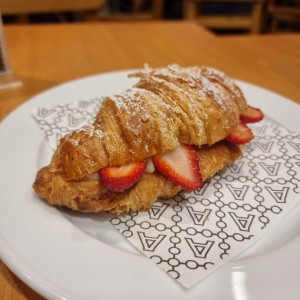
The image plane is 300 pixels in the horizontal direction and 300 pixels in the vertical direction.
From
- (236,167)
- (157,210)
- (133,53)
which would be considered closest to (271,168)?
(236,167)

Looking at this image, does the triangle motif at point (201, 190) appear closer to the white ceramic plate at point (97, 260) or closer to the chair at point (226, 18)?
the white ceramic plate at point (97, 260)

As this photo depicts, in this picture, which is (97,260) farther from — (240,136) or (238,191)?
(240,136)

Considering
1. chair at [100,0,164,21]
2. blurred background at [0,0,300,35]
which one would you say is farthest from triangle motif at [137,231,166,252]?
chair at [100,0,164,21]

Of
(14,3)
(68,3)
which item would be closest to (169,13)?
(68,3)

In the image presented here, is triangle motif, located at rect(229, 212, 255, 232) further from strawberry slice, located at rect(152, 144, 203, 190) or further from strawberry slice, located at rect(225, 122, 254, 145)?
strawberry slice, located at rect(225, 122, 254, 145)

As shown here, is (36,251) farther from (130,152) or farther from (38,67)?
(38,67)
